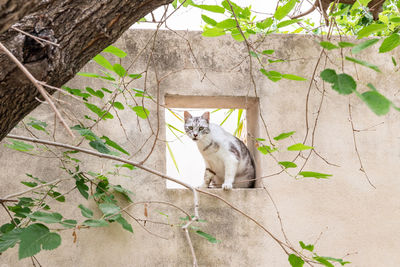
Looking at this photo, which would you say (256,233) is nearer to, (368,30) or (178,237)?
(178,237)

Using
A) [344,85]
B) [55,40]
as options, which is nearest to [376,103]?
[344,85]

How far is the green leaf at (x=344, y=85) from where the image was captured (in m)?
0.72

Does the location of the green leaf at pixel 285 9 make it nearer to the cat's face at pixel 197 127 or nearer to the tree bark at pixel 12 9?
the tree bark at pixel 12 9

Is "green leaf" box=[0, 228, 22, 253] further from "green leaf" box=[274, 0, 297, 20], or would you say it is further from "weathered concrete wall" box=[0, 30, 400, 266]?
"weathered concrete wall" box=[0, 30, 400, 266]

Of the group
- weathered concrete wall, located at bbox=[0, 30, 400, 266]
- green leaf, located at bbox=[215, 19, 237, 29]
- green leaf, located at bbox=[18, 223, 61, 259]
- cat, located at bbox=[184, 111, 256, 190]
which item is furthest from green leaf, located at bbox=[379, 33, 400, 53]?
cat, located at bbox=[184, 111, 256, 190]

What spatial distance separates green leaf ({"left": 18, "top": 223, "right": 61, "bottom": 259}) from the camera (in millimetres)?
1147

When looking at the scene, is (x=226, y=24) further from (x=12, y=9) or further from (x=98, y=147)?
(x=12, y=9)

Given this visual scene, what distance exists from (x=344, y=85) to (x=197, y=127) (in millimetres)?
2194

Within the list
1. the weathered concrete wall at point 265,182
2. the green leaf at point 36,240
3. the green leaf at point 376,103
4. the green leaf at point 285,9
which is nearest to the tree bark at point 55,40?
the green leaf at point 36,240

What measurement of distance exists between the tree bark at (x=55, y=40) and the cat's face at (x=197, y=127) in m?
1.77

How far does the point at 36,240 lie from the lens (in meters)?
1.16

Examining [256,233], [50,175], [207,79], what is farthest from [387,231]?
[50,175]

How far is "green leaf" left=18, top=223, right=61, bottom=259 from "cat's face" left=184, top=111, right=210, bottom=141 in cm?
176

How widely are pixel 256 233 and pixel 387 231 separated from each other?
0.68 meters
